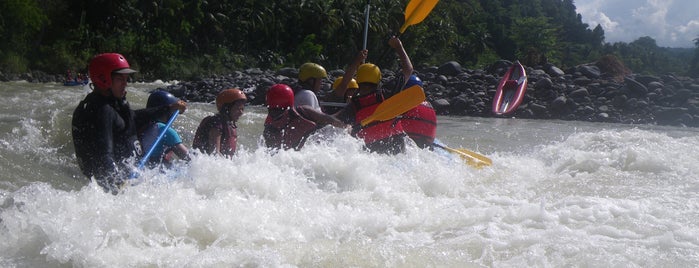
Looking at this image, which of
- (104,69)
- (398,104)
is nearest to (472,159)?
(398,104)

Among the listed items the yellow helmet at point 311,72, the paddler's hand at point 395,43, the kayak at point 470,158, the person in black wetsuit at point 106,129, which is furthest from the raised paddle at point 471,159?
the person in black wetsuit at point 106,129

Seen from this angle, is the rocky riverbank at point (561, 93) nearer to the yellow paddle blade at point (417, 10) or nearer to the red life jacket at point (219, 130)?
the yellow paddle blade at point (417, 10)

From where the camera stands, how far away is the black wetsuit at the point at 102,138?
3045mm

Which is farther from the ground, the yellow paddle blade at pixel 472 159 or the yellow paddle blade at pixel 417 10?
the yellow paddle blade at pixel 417 10

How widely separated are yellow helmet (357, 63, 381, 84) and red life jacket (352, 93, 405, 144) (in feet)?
0.46

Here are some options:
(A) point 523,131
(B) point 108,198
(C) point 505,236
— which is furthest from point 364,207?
(A) point 523,131

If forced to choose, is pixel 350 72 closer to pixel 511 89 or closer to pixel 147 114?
pixel 147 114

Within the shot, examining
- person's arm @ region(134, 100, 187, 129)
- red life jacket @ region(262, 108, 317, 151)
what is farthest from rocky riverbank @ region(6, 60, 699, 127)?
person's arm @ region(134, 100, 187, 129)

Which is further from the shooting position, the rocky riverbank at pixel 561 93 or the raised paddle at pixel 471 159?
the rocky riverbank at pixel 561 93

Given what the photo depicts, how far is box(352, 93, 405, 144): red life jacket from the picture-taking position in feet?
17.2

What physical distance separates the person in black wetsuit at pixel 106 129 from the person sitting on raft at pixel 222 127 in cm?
79

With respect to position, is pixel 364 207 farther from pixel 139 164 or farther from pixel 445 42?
pixel 445 42

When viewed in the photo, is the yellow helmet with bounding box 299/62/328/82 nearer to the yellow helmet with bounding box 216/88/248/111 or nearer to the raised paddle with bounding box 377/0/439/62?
the yellow helmet with bounding box 216/88/248/111

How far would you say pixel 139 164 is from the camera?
134 inches
